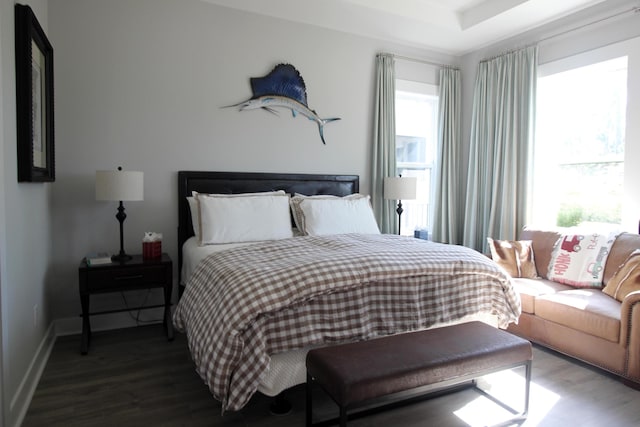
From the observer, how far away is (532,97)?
4000 millimetres

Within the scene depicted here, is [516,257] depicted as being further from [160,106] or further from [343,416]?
[160,106]

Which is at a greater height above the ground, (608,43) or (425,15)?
(425,15)

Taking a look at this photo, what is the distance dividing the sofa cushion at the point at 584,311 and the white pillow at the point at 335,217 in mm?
1504

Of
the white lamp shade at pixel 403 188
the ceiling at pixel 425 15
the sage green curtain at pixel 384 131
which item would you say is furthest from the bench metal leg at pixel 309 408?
the ceiling at pixel 425 15

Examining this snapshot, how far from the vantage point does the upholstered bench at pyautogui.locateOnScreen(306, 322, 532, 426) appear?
1.68 m

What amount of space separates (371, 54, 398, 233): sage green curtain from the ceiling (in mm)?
367

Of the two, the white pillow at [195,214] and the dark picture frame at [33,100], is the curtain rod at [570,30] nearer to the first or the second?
the white pillow at [195,214]

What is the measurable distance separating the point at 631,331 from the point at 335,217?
2184 millimetres

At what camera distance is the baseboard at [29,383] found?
200 centimetres

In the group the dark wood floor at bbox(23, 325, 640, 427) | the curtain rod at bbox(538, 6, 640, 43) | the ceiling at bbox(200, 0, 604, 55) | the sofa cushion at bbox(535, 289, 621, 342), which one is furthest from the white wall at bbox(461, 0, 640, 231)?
the dark wood floor at bbox(23, 325, 640, 427)

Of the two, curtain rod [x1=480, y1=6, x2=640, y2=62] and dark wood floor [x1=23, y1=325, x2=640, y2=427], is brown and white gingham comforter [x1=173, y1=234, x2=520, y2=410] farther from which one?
curtain rod [x1=480, y1=6, x2=640, y2=62]

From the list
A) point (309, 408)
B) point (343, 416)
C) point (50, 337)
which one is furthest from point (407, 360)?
point (50, 337)

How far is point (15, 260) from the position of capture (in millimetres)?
2154

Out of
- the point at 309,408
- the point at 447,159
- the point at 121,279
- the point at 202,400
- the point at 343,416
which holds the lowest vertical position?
the point at 202,400
